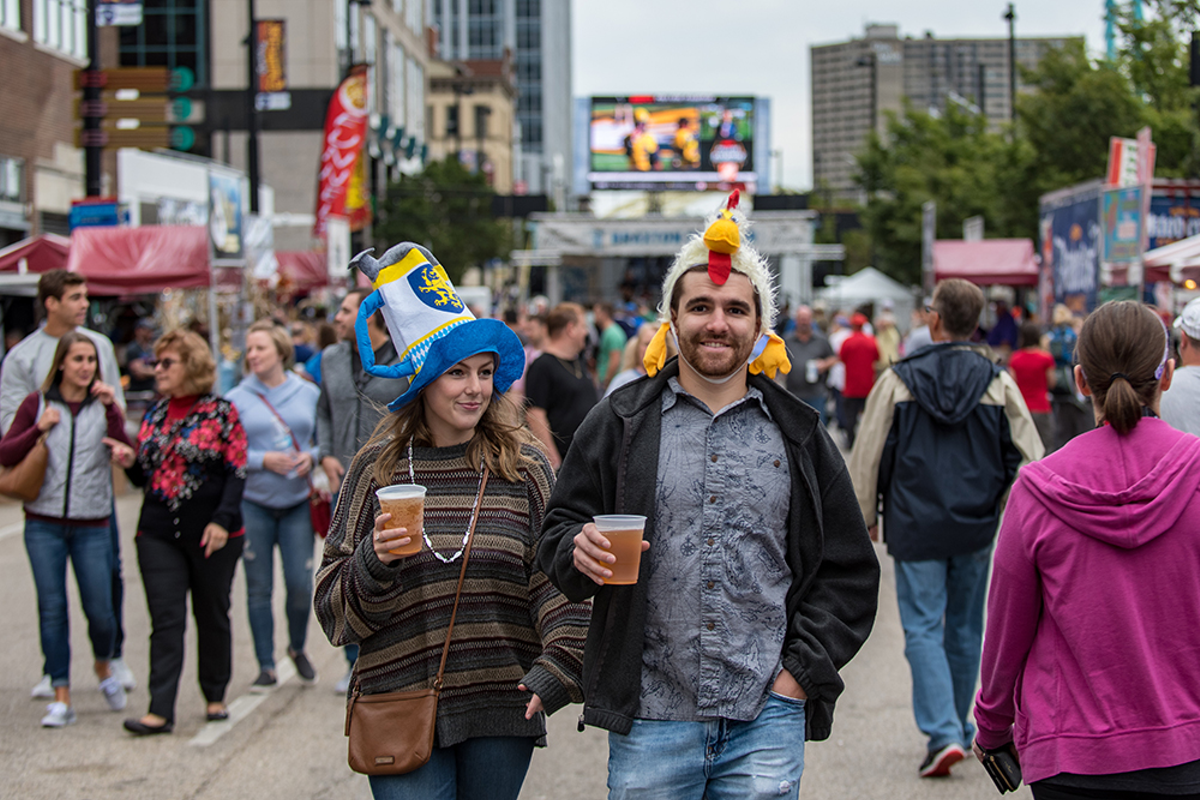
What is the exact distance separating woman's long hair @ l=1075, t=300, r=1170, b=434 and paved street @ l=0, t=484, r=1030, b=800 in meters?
2.79

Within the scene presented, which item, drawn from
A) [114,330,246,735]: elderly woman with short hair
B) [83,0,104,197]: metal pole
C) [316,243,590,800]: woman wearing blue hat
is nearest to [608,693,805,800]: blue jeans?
[316,243,590,800]: woman wearing blue hat

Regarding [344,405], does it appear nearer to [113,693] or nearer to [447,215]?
[113,693]

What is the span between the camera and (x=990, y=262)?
26.3m

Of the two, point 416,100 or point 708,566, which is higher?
point 416,100

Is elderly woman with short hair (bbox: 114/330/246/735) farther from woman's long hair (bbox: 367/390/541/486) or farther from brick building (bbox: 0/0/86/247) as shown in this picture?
brick building (bbox: 0/0/86/247)

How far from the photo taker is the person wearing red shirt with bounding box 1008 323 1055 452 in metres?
11.1

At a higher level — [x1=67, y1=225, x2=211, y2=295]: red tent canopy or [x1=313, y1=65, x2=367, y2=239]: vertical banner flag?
[x1=313, y1=65, x2=367, y2=239]: vertical banner flag

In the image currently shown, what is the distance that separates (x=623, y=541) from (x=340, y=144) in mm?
20200

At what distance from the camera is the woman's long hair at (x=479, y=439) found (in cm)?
325

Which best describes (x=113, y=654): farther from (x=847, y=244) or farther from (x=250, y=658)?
(x=847, y=244)

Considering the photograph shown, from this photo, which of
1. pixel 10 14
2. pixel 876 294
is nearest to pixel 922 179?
pixel 876 294

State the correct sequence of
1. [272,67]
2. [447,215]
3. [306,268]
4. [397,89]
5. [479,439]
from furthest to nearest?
1. [397,89]
2. [447,215]
3. [306,268]
4. [272,67]
5. [479,439]

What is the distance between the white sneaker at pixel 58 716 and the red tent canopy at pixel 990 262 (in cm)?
2195

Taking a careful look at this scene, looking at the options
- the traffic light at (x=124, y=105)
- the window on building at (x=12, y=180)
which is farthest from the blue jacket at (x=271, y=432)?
the window on building at (x=12, y=180)
